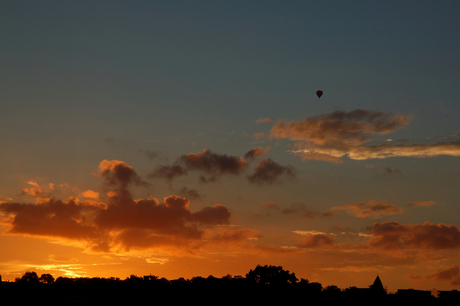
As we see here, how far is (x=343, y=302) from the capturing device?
187500 mm

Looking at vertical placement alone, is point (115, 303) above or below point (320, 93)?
below

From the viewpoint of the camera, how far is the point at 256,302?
177m

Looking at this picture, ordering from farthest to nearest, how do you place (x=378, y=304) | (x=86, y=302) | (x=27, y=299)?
(x=378, y=304) < (x=86, y=302) < (x=27, y=299)

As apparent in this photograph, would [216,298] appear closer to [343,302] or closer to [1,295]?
[343,302]

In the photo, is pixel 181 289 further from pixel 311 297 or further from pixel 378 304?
pixel 378 304

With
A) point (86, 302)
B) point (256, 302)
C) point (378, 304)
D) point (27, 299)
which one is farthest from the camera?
point (378, 304)

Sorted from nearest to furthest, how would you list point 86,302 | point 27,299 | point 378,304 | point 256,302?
point 27,299, point 86,302, point 256,302, point 378,304

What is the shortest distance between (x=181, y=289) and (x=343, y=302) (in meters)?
59.6

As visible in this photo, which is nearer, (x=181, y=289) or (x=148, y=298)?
(x=148, y=298)

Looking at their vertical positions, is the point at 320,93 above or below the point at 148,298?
above

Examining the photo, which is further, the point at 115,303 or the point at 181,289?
the point at 181,289

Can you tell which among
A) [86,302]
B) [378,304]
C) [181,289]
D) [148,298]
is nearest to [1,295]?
[86,302]

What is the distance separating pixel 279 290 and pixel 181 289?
37.4 meters

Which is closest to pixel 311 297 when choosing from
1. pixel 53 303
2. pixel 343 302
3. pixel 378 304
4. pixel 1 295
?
pixel 343 302
